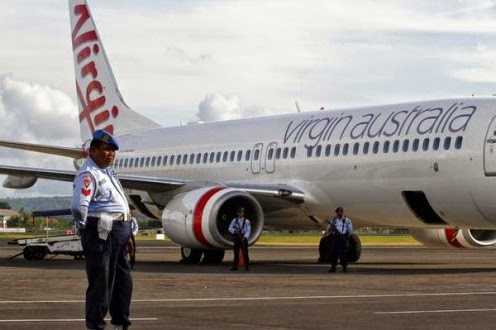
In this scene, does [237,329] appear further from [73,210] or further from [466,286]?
[466,286]

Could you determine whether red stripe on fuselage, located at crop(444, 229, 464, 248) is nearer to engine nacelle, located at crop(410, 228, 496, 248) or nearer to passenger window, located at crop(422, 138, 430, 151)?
engine nacelle, located at crop(410, 228, 496, 248)

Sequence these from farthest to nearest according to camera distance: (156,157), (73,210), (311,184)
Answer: (156,157) < (311,184) < (73,210)

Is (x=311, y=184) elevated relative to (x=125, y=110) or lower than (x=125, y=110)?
lower

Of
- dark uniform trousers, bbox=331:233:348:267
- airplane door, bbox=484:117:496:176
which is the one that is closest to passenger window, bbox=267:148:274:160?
dark uniform trousers, bbox=331:233:348:267

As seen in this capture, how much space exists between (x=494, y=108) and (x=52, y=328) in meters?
14.3

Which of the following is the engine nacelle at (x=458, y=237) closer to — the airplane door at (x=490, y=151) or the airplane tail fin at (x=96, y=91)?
the airplane door at (x=490, y=151)

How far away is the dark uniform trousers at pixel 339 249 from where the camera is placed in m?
25.0

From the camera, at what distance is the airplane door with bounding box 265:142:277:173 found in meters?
30.0

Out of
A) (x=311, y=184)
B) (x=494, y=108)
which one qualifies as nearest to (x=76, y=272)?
(x=311, y=184)

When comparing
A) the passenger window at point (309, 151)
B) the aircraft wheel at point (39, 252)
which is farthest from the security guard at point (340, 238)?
the aircraft wheel at point (39, 252)

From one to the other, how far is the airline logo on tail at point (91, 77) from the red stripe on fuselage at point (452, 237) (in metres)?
12.3

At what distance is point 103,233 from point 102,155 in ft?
2.40

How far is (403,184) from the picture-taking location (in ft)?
84.3

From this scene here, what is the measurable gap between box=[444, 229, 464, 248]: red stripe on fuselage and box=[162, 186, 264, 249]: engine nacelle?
18.4 feet
